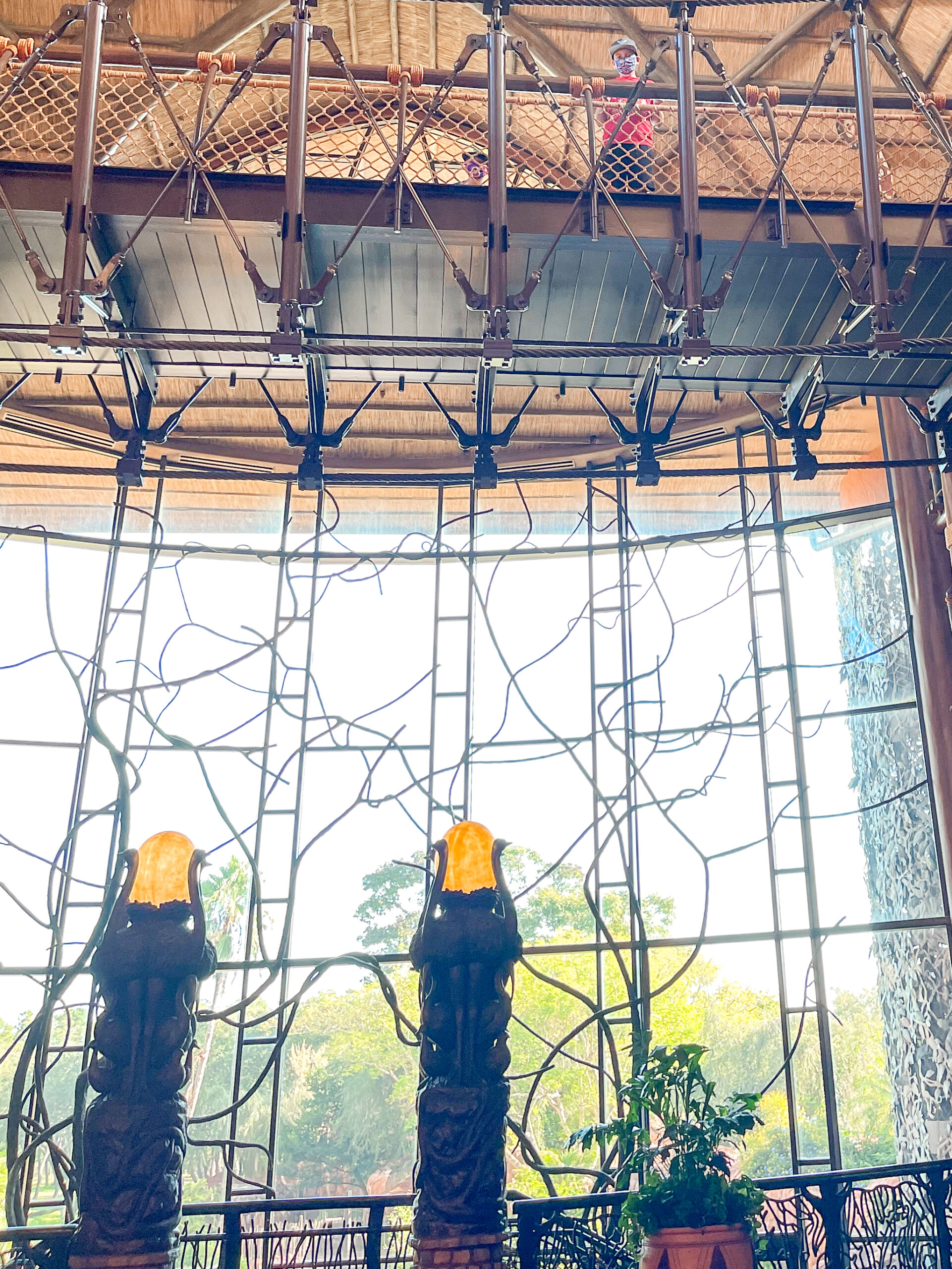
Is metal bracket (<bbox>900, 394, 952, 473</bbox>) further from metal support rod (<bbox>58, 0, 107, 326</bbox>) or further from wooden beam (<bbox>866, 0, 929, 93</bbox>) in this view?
metal support rod (<bbox>58, 0, 107, 326</bbox>)

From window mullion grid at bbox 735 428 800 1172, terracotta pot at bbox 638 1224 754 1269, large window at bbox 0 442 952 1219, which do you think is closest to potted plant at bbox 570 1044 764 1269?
terracotta pot at bbox 638 1224 754 1269

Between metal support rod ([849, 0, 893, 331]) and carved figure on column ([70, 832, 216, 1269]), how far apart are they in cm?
313

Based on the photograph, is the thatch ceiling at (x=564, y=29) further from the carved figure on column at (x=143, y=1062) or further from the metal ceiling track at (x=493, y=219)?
the carved figure on column at (x=143, y=1062)

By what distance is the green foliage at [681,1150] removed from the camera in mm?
3285

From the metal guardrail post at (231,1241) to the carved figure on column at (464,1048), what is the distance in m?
0.83

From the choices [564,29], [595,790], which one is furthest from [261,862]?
[564,29]

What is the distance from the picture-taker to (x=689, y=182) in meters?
3.70

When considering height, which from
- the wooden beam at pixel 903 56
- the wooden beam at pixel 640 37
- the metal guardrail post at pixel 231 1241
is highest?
the wooden beam at pixel 640 37

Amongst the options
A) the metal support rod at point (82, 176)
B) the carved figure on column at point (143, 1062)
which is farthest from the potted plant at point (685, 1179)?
the metal support rod at point (82, 176)

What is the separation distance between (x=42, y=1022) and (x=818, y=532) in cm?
534

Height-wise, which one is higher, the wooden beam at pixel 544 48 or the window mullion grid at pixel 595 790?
the wooden beam at pixel 544 48

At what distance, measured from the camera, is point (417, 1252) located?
321 cm

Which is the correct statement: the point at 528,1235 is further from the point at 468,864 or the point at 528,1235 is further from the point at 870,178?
the point at 870,178

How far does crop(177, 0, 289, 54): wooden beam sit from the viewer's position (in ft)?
21.2
